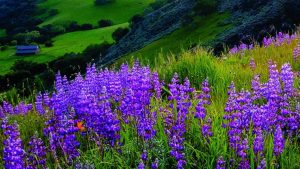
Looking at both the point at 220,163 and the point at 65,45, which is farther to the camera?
the point at 65,45

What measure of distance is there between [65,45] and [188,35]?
73.7m

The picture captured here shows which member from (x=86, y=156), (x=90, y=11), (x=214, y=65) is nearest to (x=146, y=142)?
(x=86, y=156)

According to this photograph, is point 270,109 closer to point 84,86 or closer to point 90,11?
point 84,86

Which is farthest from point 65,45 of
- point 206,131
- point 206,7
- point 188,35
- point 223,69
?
point 206,131

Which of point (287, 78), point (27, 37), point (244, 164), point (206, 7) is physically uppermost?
point (287, 78)

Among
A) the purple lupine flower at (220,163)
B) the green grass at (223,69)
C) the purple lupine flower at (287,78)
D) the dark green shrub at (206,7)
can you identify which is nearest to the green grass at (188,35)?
the dark green shrub at (206,7)

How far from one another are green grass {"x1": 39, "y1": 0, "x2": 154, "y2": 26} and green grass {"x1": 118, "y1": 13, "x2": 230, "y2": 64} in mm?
80932

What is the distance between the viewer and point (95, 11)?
537 ft

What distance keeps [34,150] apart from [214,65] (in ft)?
15.7

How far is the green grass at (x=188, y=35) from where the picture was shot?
207 feet

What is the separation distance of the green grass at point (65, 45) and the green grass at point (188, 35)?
2172 inches

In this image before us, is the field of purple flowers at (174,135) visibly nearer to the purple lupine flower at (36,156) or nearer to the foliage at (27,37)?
the purple lupine flower at (36,156)

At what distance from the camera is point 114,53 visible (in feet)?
294

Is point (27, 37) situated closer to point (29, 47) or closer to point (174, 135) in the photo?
point (29, 47)
